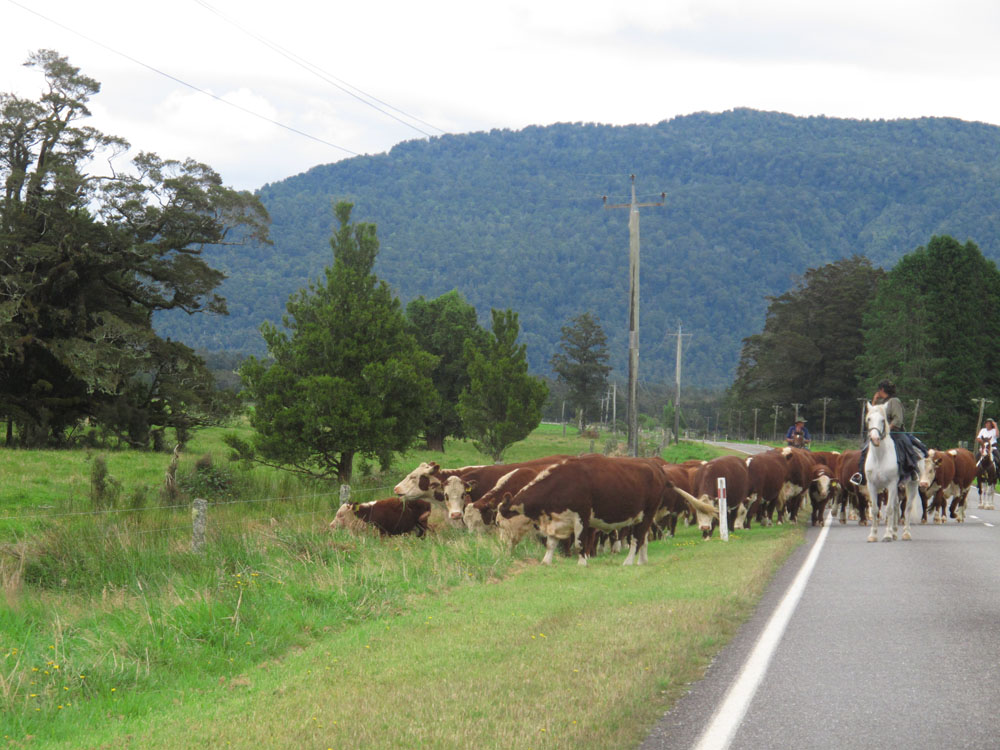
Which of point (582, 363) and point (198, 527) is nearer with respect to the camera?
point (198, 527)

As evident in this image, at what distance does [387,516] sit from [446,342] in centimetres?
4811

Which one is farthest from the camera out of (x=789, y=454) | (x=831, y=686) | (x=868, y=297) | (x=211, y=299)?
(x=868, y=297)

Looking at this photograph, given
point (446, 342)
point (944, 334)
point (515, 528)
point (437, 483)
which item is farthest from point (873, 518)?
point (944, 334)

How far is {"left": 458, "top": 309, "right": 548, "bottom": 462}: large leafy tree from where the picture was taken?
4525cm

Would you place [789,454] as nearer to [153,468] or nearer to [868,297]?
[153,468]

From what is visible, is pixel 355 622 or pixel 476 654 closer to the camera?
pixel 476 654

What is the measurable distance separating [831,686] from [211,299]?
42.5m

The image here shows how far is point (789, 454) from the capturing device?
77.3 ft

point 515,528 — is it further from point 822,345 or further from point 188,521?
point 822,345

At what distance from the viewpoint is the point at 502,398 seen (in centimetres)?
4588

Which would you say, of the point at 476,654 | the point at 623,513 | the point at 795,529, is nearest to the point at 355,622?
the point at 476,654

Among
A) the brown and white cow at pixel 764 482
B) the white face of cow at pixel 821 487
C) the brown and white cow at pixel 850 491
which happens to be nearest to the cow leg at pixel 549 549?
the brown and white cow at pixel 764 482

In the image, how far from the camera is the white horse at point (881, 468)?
61.3 feet

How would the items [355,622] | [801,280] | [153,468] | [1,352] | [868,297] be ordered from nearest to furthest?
[355,622], [153,468], [1,352], [868,297], [801,280]
